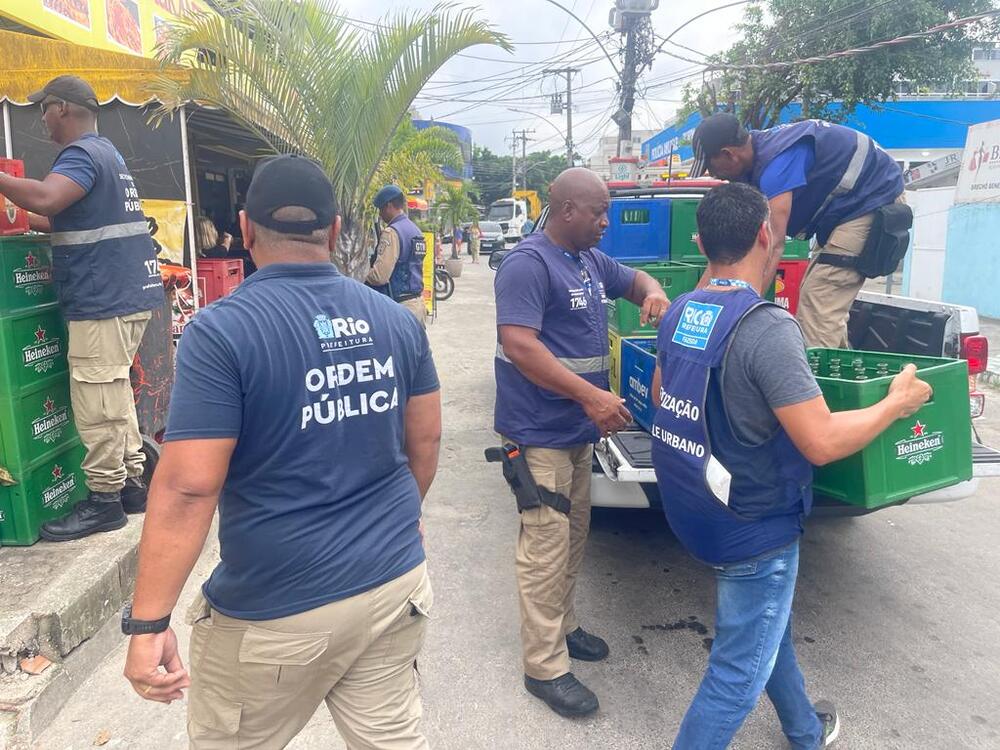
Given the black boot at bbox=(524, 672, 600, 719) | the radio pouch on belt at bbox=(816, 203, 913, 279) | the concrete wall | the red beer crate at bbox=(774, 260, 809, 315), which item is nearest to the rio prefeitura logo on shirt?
the black boot at bbox=(524, 672, 600, 719)

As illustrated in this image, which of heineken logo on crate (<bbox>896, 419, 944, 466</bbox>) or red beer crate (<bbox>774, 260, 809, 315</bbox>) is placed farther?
red beer crate (<bbox>774, 260, 809, 315</bbox>)

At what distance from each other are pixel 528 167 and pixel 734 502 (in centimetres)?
7070

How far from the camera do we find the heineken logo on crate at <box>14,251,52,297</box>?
11.0 feet

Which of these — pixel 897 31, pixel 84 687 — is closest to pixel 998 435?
pixel 84 687

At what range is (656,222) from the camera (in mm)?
4895

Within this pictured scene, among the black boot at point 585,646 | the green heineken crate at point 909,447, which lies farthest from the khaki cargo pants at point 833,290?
the black boot at point 585,646

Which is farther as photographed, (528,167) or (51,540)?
(528,167)

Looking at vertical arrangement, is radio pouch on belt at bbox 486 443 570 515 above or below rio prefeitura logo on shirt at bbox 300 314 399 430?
below

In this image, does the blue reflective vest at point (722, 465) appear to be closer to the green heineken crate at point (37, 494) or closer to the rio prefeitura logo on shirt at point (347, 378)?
the rio prefeitura logo on shirt at point (347, 378)

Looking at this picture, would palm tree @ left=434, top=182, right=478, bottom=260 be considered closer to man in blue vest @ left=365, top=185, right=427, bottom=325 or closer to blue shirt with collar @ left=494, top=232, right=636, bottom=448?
man in blue vest @ left=365, top=185, right=427, bottom=325

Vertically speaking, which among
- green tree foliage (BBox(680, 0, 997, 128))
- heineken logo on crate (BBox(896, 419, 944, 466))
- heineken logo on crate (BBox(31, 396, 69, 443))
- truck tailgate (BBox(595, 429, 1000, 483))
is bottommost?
truck tailgate (BBox(595, 429, 1000, 483))

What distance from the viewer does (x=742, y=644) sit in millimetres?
2162

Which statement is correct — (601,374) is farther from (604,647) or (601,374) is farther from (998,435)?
(998,435)

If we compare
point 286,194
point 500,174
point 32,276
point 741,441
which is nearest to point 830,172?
point 741,441
